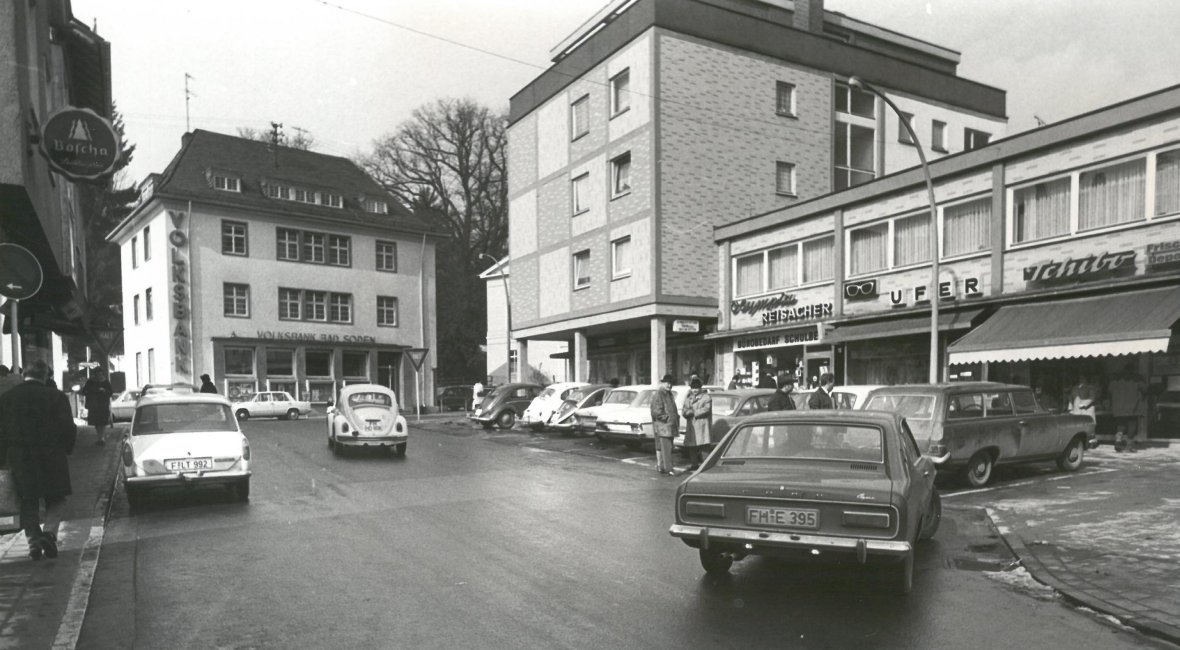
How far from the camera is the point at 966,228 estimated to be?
787 inches

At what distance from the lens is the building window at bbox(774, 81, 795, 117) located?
1176 inches

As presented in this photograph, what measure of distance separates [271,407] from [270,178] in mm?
14616

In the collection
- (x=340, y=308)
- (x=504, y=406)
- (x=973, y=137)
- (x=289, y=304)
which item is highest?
(x=973, y=137)

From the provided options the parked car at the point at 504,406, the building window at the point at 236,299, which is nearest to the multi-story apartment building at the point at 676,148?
the parked car at the point at 504,406

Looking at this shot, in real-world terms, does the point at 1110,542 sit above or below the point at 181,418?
below

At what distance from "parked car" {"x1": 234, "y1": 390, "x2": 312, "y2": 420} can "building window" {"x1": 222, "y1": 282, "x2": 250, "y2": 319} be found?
545cm

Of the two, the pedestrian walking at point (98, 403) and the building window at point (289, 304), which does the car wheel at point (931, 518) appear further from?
the building window at point (289, 304)

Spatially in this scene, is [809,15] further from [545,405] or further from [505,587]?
[505,587]

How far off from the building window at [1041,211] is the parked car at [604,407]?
9.32 meters

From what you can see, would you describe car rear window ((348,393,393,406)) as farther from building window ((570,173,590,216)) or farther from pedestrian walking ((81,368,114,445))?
building window ((570,173,590,216))

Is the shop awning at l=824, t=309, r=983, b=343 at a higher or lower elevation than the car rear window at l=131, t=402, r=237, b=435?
higher

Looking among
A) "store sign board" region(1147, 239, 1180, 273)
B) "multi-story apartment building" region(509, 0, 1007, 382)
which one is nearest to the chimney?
"multi-story apartment building" region(509, 0, 1007, 382)

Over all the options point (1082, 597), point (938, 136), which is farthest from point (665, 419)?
point (938, 136)

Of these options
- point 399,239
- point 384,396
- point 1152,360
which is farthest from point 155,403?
point 399,239
